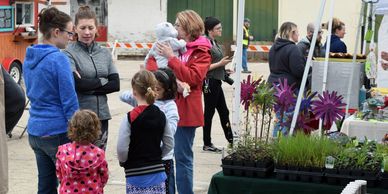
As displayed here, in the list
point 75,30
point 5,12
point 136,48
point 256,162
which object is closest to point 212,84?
point 75,30

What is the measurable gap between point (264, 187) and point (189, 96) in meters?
1.40

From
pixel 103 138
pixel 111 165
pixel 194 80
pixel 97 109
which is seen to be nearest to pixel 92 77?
pixel 97 109

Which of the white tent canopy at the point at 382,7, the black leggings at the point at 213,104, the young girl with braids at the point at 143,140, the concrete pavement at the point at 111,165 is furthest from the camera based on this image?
the black leggings at the point at 213,104

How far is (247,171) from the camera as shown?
5.15 metres

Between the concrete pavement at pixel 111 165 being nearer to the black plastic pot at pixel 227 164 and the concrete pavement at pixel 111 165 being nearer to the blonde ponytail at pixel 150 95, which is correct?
the black plastic pot at pixel 227 164

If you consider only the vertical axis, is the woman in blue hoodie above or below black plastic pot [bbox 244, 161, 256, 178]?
above

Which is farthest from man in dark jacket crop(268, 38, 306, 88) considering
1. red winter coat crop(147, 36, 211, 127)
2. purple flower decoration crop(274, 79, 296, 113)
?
purple flower decoration crop(274, 79, 296, 113)

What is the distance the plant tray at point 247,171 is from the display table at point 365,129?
212 cm

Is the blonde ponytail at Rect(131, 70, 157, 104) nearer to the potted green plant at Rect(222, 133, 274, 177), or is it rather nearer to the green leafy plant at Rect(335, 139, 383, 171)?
the potted green plant at Rect(222, 133, 274, 177)

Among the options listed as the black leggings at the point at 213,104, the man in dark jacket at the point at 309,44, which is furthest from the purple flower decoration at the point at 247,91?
the man in dark jacket at the point at 309,44

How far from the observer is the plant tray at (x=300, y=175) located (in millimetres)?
4961

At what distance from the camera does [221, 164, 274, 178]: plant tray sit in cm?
512

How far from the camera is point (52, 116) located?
5.43 meters

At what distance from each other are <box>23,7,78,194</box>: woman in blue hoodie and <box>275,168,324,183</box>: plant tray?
4.95 feet
